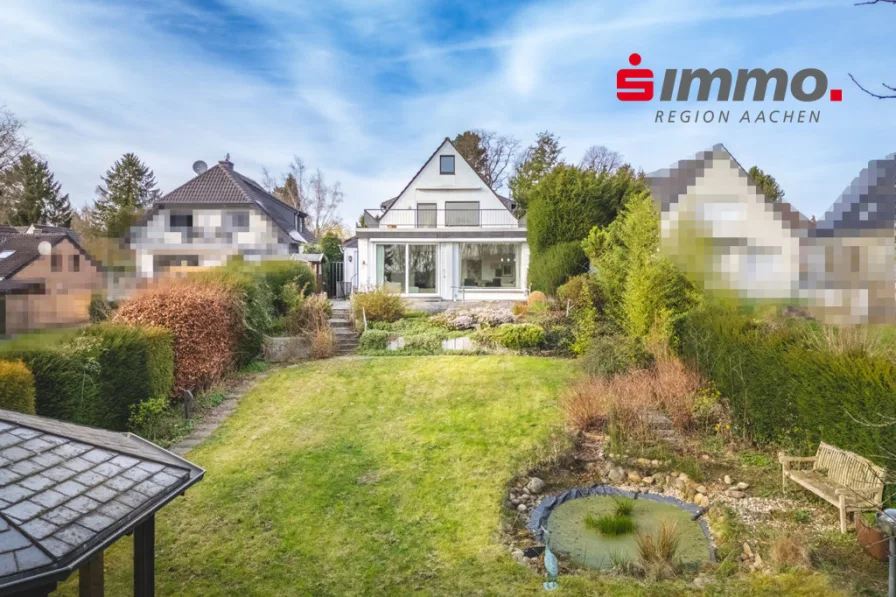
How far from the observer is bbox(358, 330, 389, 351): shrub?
13438 mm

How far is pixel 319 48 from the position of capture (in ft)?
26.4

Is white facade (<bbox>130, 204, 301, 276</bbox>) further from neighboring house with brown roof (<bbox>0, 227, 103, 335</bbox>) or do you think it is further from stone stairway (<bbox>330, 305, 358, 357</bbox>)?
stone stairway (<bbox>330, 305, 358, 357</bbox>)

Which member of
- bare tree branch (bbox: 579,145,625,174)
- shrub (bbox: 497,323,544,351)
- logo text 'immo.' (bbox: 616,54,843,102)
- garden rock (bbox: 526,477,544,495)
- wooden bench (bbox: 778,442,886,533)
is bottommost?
Answer: garden rock (bbox: 526,477,544,495)

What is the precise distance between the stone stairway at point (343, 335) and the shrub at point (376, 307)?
39cm

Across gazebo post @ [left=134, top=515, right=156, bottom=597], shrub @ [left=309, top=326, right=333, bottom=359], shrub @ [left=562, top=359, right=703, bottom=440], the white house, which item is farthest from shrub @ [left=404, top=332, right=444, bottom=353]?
gazebo post @ [left=134, top=515, right=156, bottom=597]

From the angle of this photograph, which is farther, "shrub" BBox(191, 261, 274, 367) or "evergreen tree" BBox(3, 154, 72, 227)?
"evergreen tree" BBox(3, 154, 72, 227)

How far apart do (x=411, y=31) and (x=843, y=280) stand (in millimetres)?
6870

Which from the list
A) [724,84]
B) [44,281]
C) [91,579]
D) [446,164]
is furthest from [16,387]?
[446,164]

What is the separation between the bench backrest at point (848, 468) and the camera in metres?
5.13

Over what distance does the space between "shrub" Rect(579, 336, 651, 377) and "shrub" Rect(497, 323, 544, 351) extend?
2.19 metres

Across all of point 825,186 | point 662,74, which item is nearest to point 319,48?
point 662,74

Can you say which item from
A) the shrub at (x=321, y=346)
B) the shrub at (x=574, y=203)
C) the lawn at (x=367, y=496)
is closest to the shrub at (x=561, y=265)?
the shrub at (x=574, y=203)

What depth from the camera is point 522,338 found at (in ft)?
42.3

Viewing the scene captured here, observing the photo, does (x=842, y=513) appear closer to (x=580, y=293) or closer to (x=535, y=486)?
(x=535, y=486)
